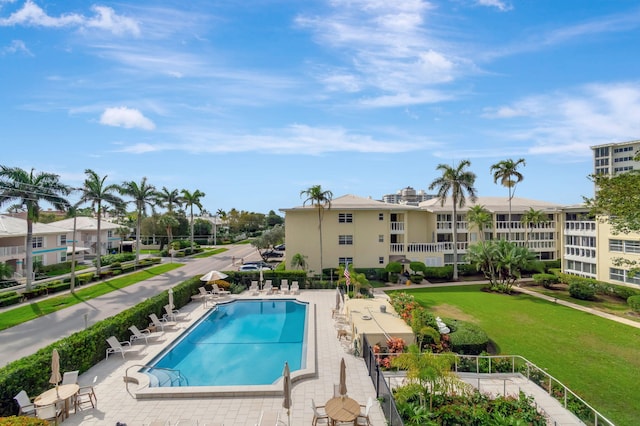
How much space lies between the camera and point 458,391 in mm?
11906

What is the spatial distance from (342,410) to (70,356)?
10.1 metres

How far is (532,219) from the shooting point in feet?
124

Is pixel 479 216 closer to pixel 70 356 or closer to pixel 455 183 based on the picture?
pixel 455 183

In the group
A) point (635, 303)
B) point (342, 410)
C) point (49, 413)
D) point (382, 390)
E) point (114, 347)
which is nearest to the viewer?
point (342, 410)

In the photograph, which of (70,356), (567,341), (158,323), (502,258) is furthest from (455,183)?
(70,356)

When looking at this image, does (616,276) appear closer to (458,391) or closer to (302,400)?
(458,391)

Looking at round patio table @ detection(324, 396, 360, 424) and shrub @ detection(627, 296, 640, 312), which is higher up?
round patio table @ detection(324, 396, 360, 424)

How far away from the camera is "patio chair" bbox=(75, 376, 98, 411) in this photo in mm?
11123

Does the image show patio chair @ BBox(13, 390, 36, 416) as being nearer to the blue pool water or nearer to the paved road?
the blue pool water

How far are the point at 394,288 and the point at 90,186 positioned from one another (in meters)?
31.2

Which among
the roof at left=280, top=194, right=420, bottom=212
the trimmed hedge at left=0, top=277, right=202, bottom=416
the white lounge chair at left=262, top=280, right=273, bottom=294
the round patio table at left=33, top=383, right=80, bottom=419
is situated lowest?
the white lounge chair at left=262, top=280, right=273, bottom=294

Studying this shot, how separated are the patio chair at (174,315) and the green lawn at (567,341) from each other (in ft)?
52.6

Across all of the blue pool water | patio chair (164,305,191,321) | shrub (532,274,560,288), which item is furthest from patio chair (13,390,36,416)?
shrub (532,274,560,288)

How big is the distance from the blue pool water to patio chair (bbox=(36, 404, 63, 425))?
318 cm
